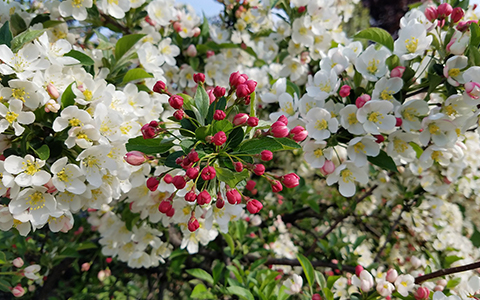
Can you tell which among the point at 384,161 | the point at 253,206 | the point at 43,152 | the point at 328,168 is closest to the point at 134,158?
the point at 43,152

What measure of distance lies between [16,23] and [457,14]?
1.95 meters

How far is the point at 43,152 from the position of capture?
0.97m

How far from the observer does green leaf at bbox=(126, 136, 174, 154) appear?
3.22 feet

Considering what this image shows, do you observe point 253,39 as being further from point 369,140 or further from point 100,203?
point 100,203

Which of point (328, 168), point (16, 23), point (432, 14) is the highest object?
point (432, 14)

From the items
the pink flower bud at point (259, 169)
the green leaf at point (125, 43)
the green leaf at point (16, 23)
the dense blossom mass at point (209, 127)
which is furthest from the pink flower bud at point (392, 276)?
the green leaf at point (16, 23)

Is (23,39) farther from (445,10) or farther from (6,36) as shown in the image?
(445,10)

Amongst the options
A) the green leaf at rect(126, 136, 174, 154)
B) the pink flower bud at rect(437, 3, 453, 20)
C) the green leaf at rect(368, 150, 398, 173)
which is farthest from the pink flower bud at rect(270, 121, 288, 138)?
the pink flower bud at rect(437, 3, 453, 20)

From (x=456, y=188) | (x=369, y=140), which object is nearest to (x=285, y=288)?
(x=369, y=140)

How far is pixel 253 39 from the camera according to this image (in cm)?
249

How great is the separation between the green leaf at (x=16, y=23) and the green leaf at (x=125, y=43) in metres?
0.49

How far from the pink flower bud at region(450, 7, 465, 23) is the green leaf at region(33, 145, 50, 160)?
1.63m

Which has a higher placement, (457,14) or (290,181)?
(457,14)

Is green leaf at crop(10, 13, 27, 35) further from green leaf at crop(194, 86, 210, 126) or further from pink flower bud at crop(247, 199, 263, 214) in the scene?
pink flower bud at crop(247, 199, 263, 214)
